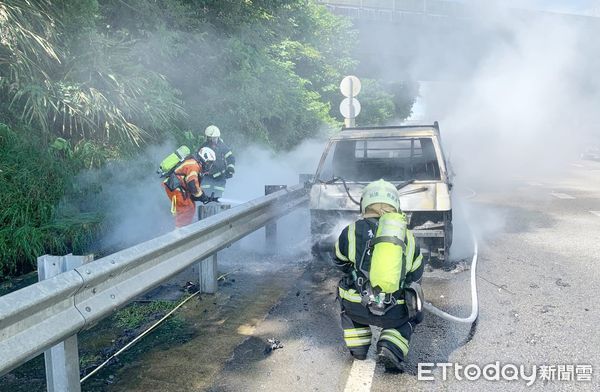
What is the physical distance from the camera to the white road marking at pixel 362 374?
3.36 metres

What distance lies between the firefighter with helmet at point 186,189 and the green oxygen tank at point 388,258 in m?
3.35

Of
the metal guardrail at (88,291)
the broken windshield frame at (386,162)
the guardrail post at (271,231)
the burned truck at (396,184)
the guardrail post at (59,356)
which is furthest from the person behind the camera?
the broken windshield frame at (386,162)

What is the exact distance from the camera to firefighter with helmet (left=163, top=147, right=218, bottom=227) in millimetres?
6430

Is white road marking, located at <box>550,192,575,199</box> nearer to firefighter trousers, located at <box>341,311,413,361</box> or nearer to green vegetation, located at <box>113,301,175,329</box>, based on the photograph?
firefighter trousers, located at <box>341,311,413,361</box>

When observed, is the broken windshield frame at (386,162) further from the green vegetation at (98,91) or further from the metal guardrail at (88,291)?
the metal guardrail at (88,291)

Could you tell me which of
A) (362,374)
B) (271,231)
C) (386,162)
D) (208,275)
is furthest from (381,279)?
(386,162)

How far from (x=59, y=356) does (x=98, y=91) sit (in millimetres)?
5313

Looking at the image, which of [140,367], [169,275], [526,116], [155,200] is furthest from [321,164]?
[526,116]

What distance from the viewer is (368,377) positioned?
352 cm

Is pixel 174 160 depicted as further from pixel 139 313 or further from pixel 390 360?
pixel 390 360

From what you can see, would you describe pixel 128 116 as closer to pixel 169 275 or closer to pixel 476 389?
pixel 169 275

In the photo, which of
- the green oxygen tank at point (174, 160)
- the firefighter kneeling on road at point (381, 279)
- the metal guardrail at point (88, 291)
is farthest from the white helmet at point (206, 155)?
the firefighter kneeling on road at point (381, 279)

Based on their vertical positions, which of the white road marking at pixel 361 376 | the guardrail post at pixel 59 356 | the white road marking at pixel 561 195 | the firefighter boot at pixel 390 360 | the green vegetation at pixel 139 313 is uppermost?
the guardrail post at pixel 59 356

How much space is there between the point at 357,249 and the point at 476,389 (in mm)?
1123
